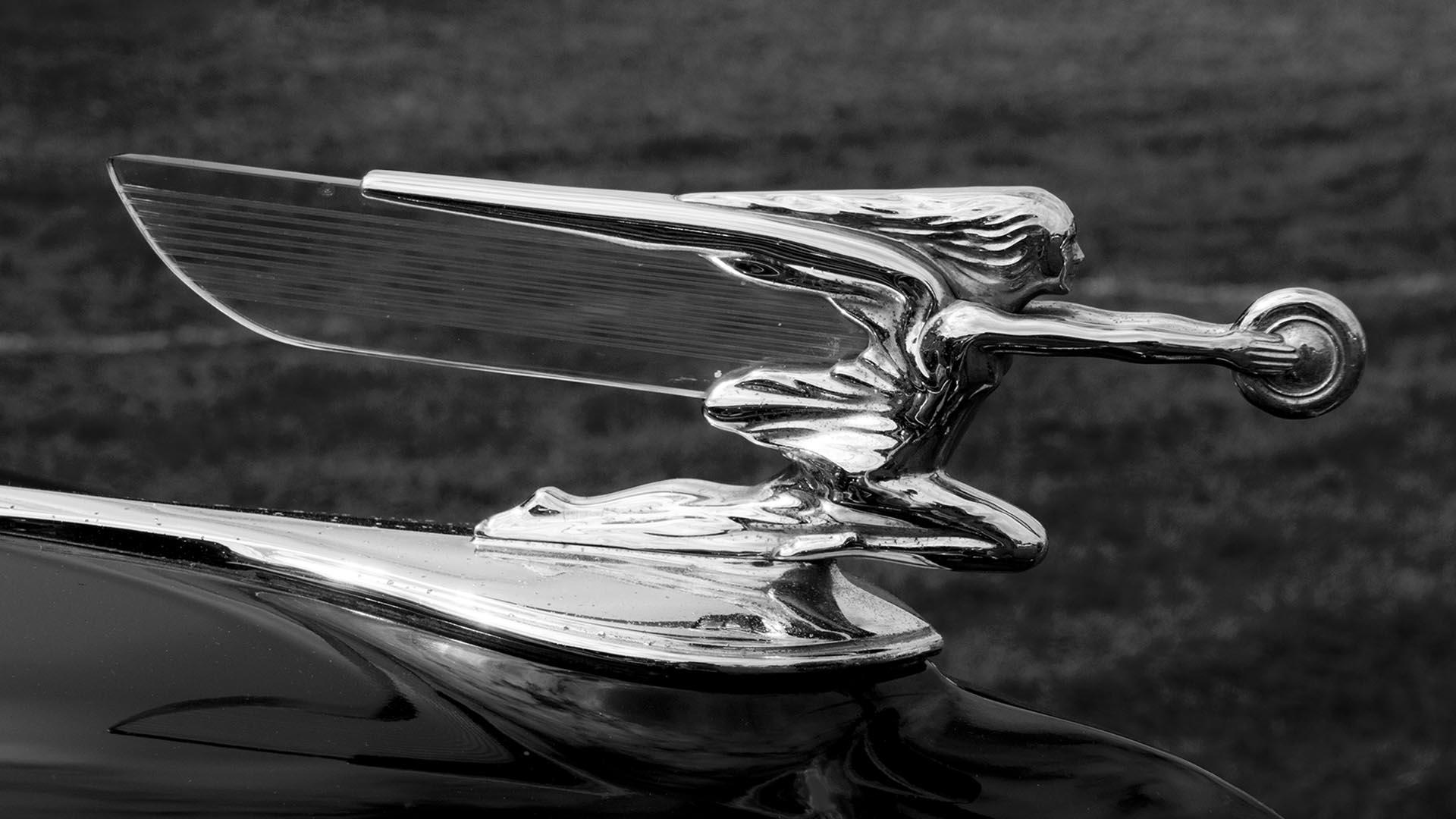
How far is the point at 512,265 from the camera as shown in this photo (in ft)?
4.30

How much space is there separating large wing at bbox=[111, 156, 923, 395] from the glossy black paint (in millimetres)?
258

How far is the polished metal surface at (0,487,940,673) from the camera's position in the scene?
1.21 m

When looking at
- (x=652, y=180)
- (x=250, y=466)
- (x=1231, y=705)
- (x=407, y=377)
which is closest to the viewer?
(x=1231, y=705)

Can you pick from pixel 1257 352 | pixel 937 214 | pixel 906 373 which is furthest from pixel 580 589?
pixel 1257 352

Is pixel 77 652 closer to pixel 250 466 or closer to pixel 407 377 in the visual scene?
pixel 250 466

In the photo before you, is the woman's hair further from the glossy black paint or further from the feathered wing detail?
the glossy black paint

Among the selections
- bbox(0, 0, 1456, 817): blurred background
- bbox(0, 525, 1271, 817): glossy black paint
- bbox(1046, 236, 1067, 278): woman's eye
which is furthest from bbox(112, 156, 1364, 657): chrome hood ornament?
bbox(0, 0, 1456, 817): blurred background

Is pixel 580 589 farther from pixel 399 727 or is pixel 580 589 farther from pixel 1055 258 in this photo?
pixel 1055 258

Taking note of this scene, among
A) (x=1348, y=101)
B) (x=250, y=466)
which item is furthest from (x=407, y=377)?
(x=1348, y=101)

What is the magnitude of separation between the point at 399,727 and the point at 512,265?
406mm

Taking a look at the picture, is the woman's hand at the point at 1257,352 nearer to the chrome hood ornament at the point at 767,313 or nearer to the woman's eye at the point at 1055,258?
the chrome hood ornament at the point at 767,313

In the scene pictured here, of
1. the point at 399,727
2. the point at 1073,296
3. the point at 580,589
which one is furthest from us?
the point at 1073,296

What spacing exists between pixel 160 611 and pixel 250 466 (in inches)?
153

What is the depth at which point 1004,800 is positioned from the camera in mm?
1193
